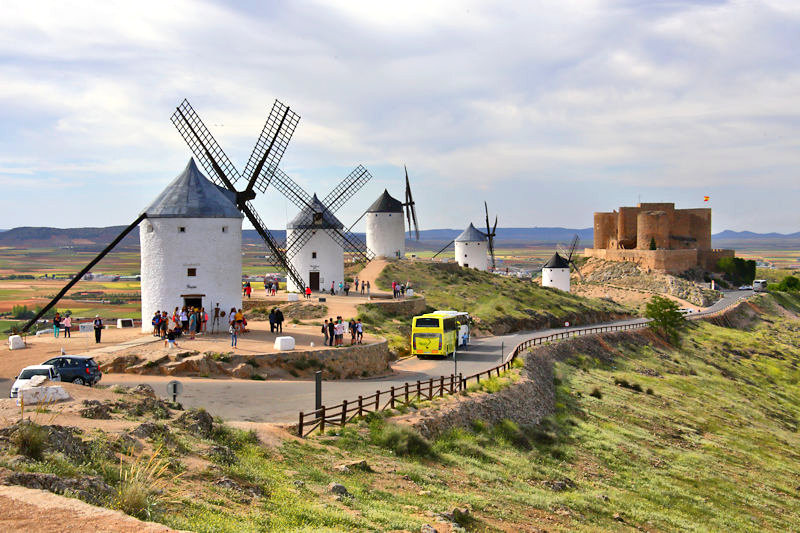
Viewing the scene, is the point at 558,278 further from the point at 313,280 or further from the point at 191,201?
the point at 191,201

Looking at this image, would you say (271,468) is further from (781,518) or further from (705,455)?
(705,455)

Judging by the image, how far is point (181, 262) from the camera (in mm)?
29750

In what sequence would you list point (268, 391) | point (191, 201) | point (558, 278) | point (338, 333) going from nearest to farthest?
point (268, 391)
point (338, 333)
point (191, 201)
point (558, 278)

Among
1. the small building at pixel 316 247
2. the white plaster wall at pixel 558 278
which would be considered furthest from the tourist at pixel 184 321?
the white plaster wall at pixel 558 278

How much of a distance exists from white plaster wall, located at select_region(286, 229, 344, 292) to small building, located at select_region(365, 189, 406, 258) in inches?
613

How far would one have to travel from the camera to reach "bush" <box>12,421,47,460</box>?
10570mm

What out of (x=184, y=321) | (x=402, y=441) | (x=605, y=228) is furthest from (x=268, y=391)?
(x=605, y=228)

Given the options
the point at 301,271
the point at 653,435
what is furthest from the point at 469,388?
the point at 301,271

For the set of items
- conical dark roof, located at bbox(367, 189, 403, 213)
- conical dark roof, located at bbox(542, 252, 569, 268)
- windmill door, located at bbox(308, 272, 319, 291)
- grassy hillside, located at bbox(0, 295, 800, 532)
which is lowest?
grassy hillside, located at bbox(0, 295, 800, 532)

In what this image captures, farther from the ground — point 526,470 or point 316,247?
point 316,247

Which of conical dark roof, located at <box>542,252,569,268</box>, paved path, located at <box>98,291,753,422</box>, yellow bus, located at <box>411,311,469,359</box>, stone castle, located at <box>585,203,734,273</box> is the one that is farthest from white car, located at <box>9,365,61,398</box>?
stone castle, located at <box>585,203,734,273</box>

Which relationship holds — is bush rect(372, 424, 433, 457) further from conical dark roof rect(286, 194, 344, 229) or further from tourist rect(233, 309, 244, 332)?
conical dark roof rect(286, 194, 344, 229)

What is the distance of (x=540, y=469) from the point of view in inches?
793

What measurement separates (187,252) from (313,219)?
63.0 feet
